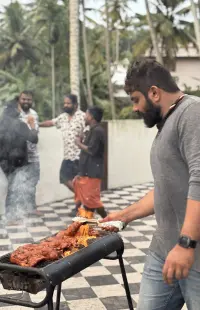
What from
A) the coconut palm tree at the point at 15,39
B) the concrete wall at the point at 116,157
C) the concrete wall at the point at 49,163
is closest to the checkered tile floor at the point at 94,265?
the concrete wall at the point at 49,163

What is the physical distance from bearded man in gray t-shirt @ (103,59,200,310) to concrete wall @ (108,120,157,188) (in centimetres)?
842

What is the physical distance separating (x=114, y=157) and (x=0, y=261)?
842 centimetres

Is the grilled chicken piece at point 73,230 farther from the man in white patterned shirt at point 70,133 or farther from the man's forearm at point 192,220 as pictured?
the man in white patterned shirt at point 70,133

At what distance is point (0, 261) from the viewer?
103 inches

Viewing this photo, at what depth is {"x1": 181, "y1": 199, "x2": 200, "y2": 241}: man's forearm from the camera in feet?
6.80

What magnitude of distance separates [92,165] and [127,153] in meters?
4.23

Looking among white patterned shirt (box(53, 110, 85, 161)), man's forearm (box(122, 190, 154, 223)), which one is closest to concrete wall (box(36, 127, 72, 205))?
white patterned shirt (box(53, 110, 85, 161))

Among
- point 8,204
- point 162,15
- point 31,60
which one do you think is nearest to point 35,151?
point 8,204

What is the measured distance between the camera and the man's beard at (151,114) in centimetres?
232

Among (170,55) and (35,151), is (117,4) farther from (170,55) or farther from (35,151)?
(35,151)

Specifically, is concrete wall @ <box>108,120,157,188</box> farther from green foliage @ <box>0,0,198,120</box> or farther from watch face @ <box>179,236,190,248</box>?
green foliage @ <box>0,0,198,120</box>

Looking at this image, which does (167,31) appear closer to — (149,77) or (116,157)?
(116,157)

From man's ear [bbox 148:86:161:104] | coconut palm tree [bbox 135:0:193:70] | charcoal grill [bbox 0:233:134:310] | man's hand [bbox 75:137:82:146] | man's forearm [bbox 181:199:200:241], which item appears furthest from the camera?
coconut palm tree [bbox 135:0:193:70]

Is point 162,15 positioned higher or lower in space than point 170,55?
higher
